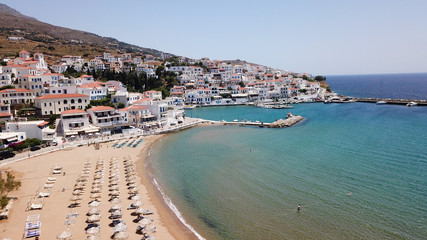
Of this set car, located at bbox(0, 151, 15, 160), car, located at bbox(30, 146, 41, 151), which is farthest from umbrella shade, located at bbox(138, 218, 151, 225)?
car, located at bbox(30, 146, 41, 151)

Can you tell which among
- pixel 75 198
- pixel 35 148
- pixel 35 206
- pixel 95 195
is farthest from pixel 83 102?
Answer: pixel 35 206

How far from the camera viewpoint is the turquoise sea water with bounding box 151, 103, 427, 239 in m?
17.8

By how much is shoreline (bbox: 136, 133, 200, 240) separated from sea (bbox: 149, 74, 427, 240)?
1.54 ft

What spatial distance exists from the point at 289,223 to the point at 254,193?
500cm

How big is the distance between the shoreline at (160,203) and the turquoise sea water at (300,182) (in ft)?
2.44

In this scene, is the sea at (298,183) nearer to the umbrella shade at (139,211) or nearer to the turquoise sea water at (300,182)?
the turquoise sea water at (300,182)

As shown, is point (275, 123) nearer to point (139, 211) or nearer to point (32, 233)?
point (139, 211)

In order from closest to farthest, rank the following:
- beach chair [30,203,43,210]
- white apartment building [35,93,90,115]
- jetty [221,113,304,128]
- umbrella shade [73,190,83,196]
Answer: beach chair [30,203,43,210]
umbrella shade [73,190,83,196]
white apartment building [35,93,90,115]
jetty [221,113,304,128]

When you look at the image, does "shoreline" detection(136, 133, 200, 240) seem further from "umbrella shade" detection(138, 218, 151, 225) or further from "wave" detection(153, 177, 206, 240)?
"umbrella shade" detection(138, 218, 151, 225)

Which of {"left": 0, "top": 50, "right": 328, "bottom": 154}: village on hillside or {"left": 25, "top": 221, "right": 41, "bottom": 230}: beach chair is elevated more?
{"left": 0, "top": 50, "right": 328, "bottom": 154}: village on hillside

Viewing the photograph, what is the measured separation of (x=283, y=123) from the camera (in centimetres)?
5384

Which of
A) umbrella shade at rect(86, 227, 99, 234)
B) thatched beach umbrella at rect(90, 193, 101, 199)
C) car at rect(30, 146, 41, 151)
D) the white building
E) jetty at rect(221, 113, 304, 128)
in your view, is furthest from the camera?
jetty at rect(221, 113, 304, 128)

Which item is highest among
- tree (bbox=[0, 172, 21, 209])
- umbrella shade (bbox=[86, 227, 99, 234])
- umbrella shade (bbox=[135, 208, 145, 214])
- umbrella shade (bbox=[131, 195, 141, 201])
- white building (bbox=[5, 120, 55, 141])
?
white building (bbox=[5, 120, 55, 141])

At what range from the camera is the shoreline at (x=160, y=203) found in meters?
17.4
